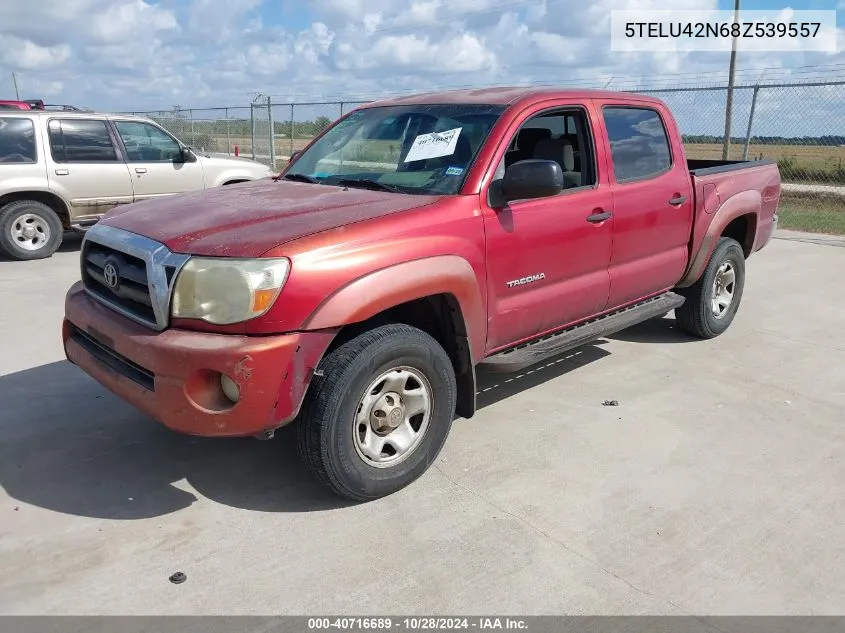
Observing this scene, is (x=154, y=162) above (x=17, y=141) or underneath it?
underneath

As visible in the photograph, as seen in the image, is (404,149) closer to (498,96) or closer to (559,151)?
(498,96)

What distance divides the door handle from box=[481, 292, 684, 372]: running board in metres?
0.69

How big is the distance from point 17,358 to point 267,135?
16.2 meters

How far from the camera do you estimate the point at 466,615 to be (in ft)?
8.65

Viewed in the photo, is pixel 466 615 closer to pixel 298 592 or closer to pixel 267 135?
pixel 298 592

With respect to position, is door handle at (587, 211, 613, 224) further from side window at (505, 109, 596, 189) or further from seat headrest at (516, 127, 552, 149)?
seat headrest at (516, 127, 552, 149)

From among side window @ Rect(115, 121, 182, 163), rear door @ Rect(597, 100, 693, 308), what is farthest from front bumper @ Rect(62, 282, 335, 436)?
side window @ Rect(115, 121, 182, 163)

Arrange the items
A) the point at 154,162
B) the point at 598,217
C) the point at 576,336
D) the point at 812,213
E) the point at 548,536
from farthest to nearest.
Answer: the point at 812,213 < the point at 154,162 < the point at 576,336 < the point at 598,217 < the point at 548,536

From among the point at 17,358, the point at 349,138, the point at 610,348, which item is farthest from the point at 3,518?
the point at 610,348

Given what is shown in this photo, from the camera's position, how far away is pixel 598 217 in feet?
14.1

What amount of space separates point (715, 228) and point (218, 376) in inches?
156

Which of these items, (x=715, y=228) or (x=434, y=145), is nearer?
(x=434, y=145)

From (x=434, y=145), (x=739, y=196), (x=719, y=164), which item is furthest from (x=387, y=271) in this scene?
(x=719, y=164)

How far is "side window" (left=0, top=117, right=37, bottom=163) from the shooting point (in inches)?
338
